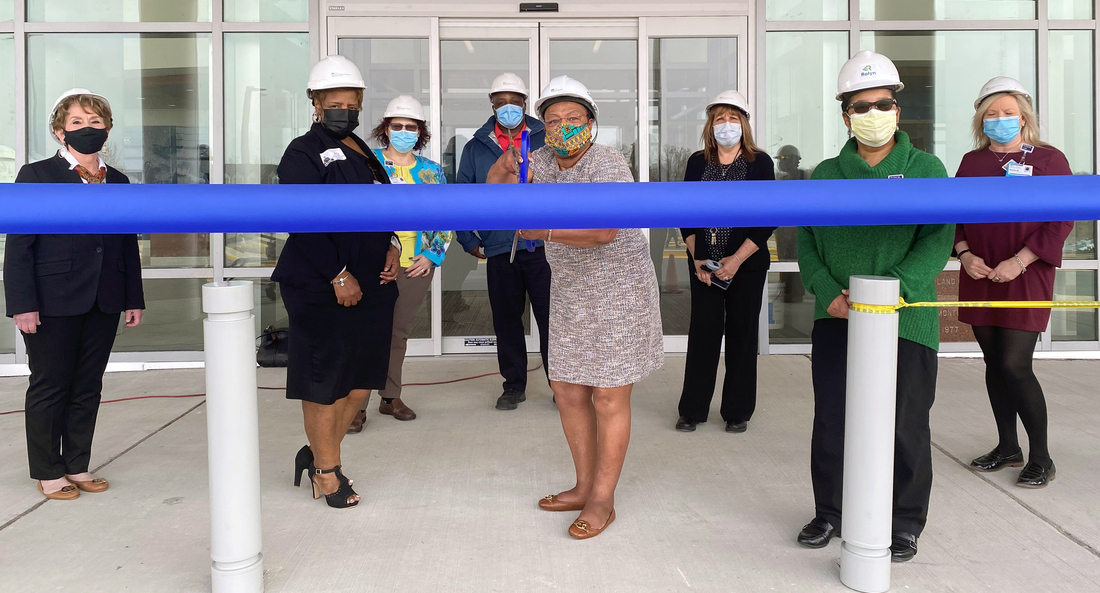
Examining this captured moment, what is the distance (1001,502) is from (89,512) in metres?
3.56

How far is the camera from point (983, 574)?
8.64ft

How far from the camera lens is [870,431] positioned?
2330mm

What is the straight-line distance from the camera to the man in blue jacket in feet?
16.9

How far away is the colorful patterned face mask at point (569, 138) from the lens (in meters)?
2.93

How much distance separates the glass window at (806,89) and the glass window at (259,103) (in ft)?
12.4

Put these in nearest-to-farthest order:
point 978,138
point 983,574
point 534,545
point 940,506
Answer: point 983,574, point 534,545, point 940,506, point 978,138

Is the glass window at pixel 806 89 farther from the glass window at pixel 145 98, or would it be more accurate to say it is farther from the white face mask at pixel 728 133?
the glass window at pixel 145 98

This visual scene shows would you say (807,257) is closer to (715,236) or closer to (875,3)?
(715,236)

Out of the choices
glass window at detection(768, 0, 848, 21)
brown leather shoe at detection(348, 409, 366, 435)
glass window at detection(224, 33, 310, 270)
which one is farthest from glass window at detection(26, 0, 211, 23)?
glass window at detection(768, 0, 848, 21)

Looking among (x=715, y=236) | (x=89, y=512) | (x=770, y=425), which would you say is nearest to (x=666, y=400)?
(x=770, y=425)

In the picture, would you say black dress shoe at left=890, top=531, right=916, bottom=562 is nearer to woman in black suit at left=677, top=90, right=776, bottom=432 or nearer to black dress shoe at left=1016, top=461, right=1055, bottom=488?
black dress shoe at left=1016, top=461, right=1055, bottom=488

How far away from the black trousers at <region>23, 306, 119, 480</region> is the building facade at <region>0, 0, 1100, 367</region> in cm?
310

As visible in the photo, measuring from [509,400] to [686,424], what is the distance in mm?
1121

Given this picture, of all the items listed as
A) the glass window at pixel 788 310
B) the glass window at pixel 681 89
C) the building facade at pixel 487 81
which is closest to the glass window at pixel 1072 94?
the building facade at pixel 487 81
